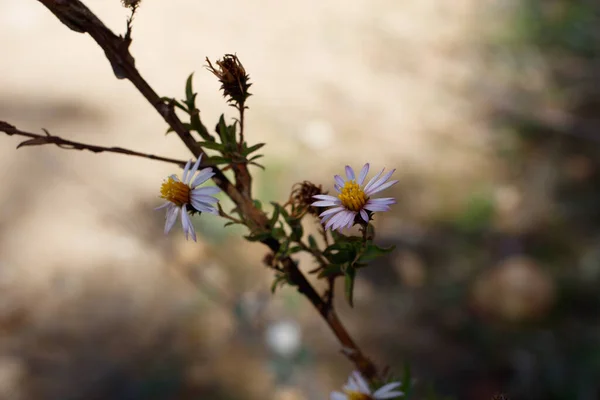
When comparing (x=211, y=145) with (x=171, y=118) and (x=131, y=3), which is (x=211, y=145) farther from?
(x=131, y=3)

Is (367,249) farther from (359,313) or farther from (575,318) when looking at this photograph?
(575,318)

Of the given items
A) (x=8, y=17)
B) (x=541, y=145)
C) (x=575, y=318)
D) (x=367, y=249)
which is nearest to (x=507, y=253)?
(x=575, y=318)

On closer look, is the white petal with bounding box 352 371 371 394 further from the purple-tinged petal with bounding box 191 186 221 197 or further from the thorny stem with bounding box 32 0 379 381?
the purple-tinged petal with bounding box 191 186 221 197

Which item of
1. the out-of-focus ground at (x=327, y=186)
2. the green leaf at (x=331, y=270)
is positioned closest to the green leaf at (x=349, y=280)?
the green leaf at (x=331, y=270)

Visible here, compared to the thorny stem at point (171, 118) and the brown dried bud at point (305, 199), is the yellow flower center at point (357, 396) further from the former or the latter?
the brown dried bud at point (305, 199)

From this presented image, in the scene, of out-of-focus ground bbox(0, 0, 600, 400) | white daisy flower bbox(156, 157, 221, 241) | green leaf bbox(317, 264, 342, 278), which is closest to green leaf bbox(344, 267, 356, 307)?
green leaf bbox(317, 264, 342, 278)
